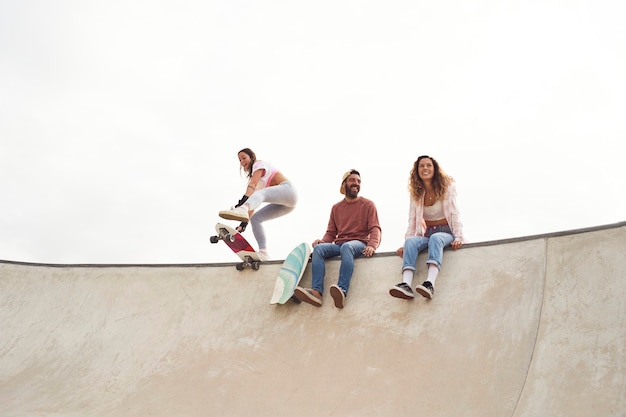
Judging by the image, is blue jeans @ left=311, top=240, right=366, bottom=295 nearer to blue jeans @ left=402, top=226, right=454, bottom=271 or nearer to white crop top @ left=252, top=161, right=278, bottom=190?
blue jeans @ left=402, top=226, right=454, bottom=271

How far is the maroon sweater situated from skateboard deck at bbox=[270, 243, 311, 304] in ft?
1.09

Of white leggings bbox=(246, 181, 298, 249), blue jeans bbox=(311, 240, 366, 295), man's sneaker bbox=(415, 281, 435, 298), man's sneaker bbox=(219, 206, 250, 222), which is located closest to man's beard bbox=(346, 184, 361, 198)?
blue jeans bbox=(311, 240, 366, 295)

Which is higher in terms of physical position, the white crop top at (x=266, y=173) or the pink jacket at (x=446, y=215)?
the white crop top at (x=266, y=173)

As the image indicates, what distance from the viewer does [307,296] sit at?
18.2 ft

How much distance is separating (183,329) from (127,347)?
68 centimetres

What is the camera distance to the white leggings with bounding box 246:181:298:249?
6.72 metres

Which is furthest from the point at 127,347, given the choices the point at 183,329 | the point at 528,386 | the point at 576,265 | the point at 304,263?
the point at 576,265

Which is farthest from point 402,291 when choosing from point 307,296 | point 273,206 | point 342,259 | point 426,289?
point 273,206

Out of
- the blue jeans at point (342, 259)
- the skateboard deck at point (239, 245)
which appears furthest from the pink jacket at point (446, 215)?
the skateboard deck at point (239, 245)

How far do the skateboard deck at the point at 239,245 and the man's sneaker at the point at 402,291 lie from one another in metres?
2.17

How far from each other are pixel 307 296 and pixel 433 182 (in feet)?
5.90

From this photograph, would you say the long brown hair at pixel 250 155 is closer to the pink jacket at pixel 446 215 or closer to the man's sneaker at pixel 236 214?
the man's sneaker at pixel 236 214

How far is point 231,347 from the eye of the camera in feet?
18.8

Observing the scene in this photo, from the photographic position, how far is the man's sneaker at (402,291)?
16.3 feet
